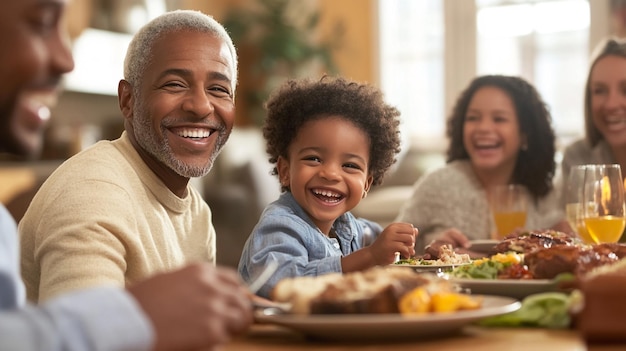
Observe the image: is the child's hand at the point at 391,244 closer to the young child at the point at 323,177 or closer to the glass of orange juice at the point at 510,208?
the young child at the point at 323,177

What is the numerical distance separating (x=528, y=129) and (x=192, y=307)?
9.38 feet

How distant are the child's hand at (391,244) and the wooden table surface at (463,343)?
46cm

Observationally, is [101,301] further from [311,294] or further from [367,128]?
[367,128]

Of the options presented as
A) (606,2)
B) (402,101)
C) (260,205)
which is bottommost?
(260,205)

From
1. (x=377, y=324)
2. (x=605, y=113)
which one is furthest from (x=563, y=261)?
(x=605, y=113)

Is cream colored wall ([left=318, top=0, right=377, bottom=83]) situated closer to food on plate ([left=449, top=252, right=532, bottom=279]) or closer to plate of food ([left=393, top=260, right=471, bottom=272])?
plate of food ([left=393, top=260, right=471, bottom=272])

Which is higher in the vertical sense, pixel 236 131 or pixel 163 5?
pixel 163 5

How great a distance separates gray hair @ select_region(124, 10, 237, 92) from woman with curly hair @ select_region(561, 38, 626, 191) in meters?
1.89

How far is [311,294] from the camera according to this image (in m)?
1.13

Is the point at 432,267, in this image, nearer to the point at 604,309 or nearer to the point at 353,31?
the point at 604,309

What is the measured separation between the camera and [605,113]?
3527mm

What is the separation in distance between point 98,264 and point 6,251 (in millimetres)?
611

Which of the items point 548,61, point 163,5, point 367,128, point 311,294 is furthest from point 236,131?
point 311,294

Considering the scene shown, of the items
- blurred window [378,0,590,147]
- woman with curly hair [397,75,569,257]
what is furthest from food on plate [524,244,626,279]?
blurred window [378,0,590,147]
